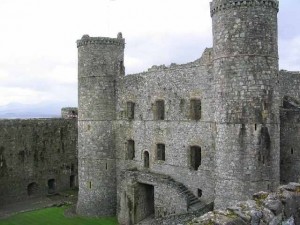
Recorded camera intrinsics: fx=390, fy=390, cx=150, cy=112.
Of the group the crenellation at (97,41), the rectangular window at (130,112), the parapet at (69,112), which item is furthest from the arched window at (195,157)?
the parapet at (69,112)

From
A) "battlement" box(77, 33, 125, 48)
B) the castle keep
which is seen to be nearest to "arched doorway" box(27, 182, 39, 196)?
the castle keep

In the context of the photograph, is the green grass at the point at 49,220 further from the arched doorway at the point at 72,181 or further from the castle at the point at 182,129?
the arched doorway at the point at 72,181

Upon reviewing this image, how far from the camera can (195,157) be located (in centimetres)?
2286

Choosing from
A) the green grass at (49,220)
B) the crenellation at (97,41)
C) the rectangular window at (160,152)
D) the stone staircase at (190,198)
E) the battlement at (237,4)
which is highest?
the crenellation at (97,41)

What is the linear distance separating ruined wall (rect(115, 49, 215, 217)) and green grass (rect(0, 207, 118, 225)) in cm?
222

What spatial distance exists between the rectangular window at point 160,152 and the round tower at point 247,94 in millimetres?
7676

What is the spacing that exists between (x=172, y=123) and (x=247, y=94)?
7431 millimetres

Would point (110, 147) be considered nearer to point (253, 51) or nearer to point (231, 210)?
point (253, 51)

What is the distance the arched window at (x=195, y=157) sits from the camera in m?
22.6

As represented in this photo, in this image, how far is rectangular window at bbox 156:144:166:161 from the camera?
2491cm

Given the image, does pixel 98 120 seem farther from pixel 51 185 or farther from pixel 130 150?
pixel 51 185

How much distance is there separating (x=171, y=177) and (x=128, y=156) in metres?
4.22

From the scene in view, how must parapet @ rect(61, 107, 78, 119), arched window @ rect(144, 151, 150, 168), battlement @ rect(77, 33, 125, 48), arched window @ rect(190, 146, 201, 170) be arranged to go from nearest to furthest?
arched window @ rect(190, 146, 201, 170), arched window @ rect(144, 151, 150, 168), battlement @ rect(77, 33, 125, 48), parapet @ rect(61, 107, 78, 119)

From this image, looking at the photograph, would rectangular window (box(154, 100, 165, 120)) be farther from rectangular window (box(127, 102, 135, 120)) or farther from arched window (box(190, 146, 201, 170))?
arched window (box(190, 146, 201, 170))
